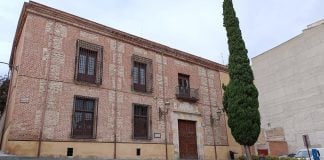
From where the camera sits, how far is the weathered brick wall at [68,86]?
35.2 ft

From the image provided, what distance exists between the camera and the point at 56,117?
437 inches

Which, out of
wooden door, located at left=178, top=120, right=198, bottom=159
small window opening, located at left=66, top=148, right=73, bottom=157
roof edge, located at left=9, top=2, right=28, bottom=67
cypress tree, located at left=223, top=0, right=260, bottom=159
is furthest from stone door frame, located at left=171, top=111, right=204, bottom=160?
roof edge, located at left=9, top=2, right=28, bottom=67

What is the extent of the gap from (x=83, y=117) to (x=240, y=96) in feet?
25.0

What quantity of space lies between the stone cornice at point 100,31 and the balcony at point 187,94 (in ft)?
6.56

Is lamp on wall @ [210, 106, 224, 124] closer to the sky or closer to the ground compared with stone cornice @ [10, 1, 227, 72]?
closer to the ground

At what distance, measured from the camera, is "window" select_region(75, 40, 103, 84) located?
12.6m

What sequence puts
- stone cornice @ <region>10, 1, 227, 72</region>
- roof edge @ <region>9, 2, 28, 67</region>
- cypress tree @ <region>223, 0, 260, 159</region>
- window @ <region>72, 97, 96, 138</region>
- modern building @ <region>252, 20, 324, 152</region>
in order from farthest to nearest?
modern building @ <region>252, 20, 324, 152</region>, cypress tree @ <region>223, 0, 260, 159</region>, roof edge @ <region>9, 2, 28, 67</region>, stone cornice @ <region>10, 1, 227, 72</region>, window @ <region>72, 97, 96, 138</region>

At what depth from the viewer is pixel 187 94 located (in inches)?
637

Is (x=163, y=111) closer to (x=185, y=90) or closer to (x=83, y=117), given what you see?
(x=185, y=90)

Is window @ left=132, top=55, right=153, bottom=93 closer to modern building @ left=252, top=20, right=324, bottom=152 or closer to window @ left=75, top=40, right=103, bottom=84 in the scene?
window @ left=75, top=40, right=103, bottom=84

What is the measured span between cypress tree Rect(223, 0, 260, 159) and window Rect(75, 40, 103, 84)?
680cm

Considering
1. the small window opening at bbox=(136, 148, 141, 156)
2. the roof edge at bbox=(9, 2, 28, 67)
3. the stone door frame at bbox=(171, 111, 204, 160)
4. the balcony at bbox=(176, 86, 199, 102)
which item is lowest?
the small window opening at bbox=(136, 148, 141, 156)

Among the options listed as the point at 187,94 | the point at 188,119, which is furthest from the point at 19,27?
the point at 188,119

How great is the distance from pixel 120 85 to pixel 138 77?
1476 mm
